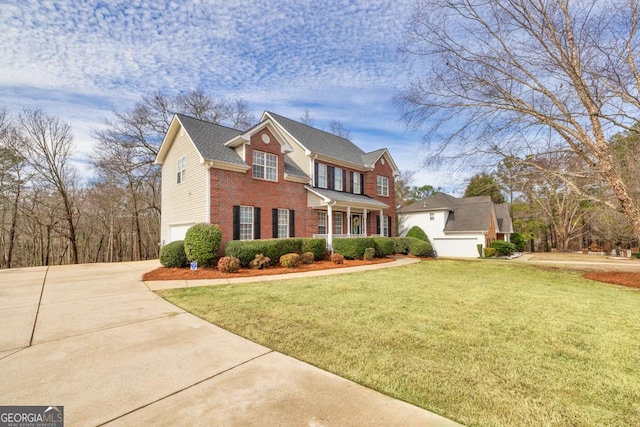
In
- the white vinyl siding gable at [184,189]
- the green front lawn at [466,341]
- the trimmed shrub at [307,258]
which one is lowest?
the green front lawn at [466,341]

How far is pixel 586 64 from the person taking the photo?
888cm

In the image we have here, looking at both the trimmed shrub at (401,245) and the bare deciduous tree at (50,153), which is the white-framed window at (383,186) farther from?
the bare deciduous tree at (50,153)

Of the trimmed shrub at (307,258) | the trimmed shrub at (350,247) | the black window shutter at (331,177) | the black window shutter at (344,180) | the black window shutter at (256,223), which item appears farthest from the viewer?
the black window shutter at (344,180)

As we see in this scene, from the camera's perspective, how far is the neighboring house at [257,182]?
13.5 meters

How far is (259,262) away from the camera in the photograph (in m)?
12.0

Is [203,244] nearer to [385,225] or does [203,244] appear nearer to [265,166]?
[265,166]

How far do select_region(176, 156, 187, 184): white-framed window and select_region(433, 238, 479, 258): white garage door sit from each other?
2064 cm

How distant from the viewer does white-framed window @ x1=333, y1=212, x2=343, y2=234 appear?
19.1 meters

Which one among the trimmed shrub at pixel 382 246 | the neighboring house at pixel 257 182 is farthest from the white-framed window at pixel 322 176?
the trimmed shrub at pixel 382 246

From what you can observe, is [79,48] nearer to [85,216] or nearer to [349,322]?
[349,322]

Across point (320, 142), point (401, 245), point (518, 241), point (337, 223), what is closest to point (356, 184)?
point (337, 223)

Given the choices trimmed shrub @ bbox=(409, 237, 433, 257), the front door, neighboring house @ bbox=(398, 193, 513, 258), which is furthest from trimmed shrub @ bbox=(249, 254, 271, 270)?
neighboring house @ bbox=(398, 193, 513, 258)

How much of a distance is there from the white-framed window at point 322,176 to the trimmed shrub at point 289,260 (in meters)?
6.89

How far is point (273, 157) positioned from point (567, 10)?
1306 centimetres
